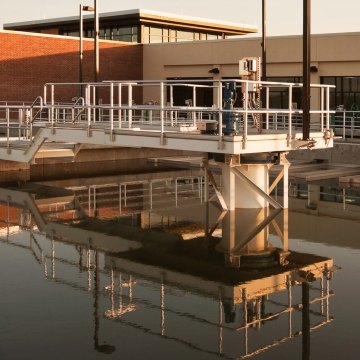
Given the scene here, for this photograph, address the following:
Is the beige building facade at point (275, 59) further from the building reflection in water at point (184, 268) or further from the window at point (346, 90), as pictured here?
the building reflection in water at point (184, 268)

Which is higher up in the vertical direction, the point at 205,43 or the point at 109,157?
the point at 205,43

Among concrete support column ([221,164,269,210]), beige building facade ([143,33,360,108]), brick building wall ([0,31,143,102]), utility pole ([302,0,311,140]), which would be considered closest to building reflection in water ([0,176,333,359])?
concrete support column ([221,164,269,210])

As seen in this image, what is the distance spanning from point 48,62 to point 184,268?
30.9 m

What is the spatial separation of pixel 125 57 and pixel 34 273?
33.5 m

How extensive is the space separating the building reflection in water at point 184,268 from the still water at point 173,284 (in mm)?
20

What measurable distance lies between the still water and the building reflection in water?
0.06ft

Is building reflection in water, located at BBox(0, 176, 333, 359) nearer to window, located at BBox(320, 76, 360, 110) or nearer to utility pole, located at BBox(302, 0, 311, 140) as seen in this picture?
utility pole, located at BBox(302, 0, 311, 140)

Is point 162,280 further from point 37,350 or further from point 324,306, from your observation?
point 37,350

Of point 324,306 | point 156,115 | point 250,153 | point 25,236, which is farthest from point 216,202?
point 156,115

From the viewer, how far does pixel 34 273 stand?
36.2 feet

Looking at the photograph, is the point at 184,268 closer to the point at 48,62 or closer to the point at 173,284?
the point at 173,284

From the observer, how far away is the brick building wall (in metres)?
38.6

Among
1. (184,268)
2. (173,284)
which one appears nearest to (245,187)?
(184,268)

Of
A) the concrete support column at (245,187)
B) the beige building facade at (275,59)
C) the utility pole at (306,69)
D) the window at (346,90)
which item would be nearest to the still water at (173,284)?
the concrete support column at (245,187)
